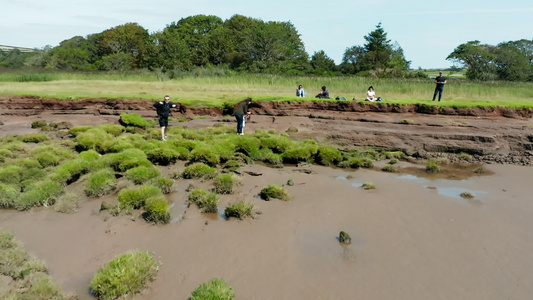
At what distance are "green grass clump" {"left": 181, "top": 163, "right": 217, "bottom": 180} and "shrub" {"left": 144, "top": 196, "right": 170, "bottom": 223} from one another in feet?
8.64

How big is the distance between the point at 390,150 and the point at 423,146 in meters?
1.33

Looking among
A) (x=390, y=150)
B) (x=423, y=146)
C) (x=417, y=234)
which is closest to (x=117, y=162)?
(x=417, y=234)

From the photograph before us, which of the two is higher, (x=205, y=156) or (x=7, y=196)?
(x=205, y=156)

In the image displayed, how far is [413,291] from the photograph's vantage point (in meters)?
6.10

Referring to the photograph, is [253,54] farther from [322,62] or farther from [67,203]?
[67,203]

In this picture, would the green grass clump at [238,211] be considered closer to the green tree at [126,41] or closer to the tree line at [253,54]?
the tree line at [253,54]

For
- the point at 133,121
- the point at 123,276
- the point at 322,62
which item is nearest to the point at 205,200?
the point at 123,276

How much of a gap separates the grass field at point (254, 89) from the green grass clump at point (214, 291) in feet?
55.6

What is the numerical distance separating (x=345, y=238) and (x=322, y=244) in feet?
1.67

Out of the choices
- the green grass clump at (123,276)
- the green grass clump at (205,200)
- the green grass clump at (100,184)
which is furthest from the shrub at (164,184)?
the green grass clump at (123,276)

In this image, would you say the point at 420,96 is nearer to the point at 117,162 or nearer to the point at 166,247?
the point at 117,162

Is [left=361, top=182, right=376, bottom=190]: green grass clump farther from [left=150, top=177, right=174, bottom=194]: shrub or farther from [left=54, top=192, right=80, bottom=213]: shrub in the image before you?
[left=54, top=192, right=80, bottom=213]: shrub

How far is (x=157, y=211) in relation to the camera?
8359mm

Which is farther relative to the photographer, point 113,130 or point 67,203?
point 113,130
